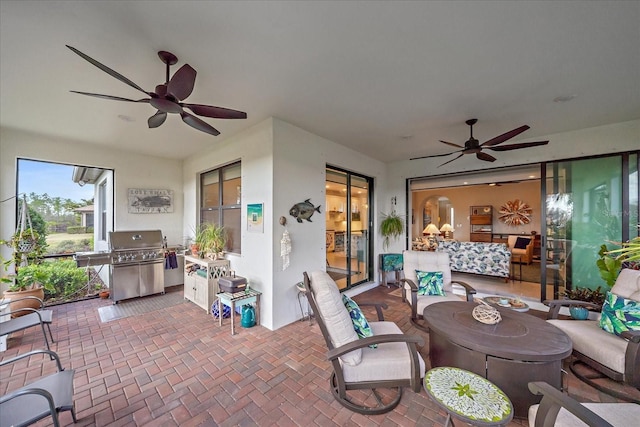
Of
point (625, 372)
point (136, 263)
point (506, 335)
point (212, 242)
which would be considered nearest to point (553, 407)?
point (506, 335)

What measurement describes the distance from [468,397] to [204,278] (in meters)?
3.79

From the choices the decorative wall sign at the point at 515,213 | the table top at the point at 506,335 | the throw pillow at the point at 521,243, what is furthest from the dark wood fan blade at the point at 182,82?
the decorative wall sign at the point at 515,213

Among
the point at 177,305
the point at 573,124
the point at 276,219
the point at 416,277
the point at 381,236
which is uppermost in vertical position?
the point at 573,124

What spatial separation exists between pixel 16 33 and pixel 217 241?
314cm

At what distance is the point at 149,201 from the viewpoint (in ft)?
17.4

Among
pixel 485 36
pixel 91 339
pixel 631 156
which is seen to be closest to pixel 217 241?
pixel 91 339

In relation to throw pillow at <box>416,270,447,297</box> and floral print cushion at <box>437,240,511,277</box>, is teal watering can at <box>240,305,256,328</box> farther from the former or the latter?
floral print cushion at <box>437,240,511,277</box>

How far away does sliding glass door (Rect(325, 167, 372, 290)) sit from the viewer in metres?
4.74

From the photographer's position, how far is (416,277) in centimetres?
373

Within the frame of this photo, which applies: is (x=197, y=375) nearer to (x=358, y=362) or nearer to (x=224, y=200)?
(x=358, y=362)

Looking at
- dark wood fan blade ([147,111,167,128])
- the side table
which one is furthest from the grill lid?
dark wood fan blade ([147,111,167,128])

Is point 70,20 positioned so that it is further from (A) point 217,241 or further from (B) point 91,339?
(B) point 91,339

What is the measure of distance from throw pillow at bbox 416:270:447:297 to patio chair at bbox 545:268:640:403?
46.6 inches

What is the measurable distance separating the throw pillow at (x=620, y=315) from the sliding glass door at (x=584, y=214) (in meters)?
1.85
